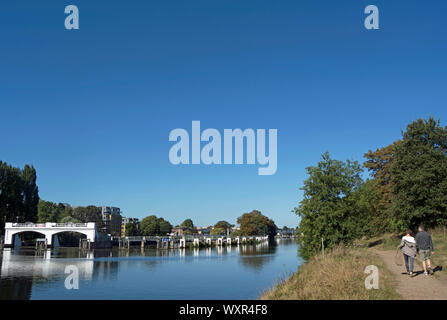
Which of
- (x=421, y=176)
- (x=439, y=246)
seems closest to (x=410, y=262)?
(x=439, y=246)

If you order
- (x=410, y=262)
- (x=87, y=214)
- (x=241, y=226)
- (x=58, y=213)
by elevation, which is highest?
(x=410, y=262)

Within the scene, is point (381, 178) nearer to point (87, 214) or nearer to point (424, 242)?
point (424, 242)

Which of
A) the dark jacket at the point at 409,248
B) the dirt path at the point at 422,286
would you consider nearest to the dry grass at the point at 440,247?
the dirt path at the point at 422,286

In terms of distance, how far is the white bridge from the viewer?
271ft

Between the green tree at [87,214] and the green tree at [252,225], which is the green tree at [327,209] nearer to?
the green tree at [87,214]

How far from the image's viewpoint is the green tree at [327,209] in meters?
27.4

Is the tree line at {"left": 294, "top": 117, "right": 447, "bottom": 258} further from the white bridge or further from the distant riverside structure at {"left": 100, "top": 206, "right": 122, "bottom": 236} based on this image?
the distant riverside structure at {"left": 100, "top": 206, "right": 122, "bottom": 236}

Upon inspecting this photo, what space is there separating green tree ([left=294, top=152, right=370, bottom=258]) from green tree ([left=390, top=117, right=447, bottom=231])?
5.37 metres

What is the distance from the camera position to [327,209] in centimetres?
2734

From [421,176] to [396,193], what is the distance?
5240mm
